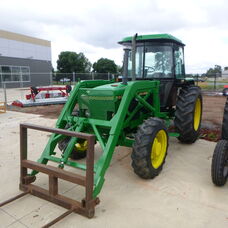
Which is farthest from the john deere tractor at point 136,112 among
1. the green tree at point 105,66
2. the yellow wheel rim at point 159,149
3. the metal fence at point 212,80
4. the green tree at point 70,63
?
the green tree at point 70,63

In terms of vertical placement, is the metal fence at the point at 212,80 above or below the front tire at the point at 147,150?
above

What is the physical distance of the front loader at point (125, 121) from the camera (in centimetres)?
284

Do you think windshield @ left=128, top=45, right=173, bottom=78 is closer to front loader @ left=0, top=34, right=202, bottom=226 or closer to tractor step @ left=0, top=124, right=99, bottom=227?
front loader @ left=0, top=34, right=202, bottom=226

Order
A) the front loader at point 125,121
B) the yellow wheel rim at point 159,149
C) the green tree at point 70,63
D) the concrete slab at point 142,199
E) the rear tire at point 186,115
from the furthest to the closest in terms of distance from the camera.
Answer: the green tree at point 70,63, the rear tire at point 186,115, the yellow wheel rim at point 159,149, the front loader at point 125,121, the concrete slab at point 142,199

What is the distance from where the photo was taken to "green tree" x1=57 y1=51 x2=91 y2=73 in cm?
5703

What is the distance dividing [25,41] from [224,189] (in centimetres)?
3615

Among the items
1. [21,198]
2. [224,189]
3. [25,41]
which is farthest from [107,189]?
[25,41]

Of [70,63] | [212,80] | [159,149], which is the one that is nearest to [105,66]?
[70,63]

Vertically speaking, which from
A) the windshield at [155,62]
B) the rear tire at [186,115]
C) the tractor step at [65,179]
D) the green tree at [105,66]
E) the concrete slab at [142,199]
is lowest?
the concrete slab at [142,199]

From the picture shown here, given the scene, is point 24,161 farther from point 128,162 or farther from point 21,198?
point 128,162

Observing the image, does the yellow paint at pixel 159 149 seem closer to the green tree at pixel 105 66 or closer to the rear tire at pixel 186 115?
the rear tire at pixel 186 115

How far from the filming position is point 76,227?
2432 mm

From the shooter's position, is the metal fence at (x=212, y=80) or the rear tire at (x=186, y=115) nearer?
the rear tire at (x=186, y=115)

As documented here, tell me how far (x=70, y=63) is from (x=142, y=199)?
56.5 m
